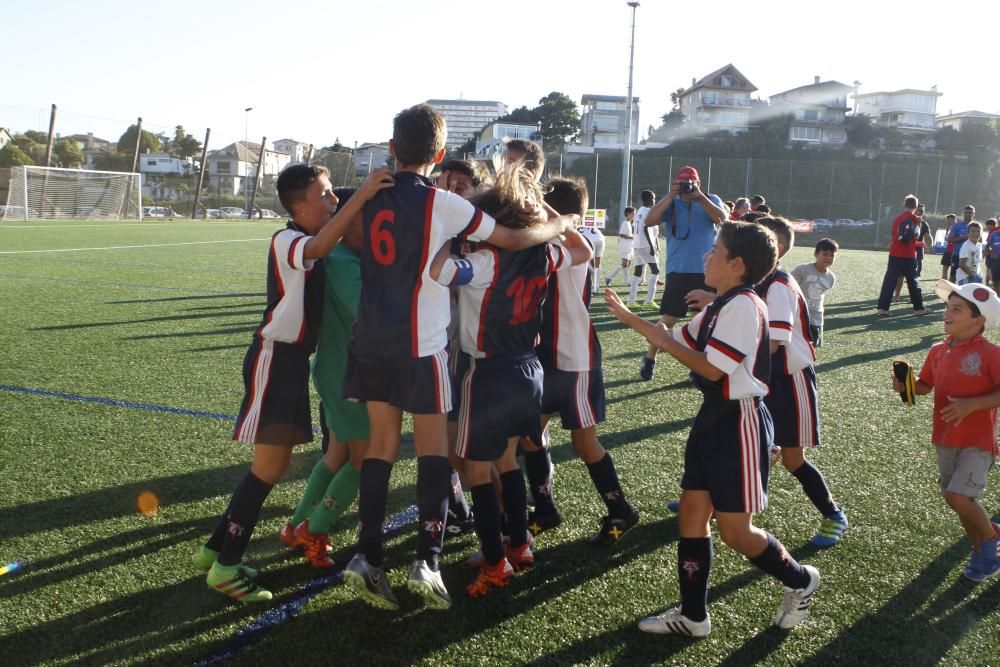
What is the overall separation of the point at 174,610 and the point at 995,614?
3285mm

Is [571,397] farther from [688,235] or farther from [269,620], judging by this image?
[688,235]

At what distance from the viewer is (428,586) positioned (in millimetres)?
2852

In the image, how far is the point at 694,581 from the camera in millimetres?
2887

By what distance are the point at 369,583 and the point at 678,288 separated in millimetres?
→ 5265

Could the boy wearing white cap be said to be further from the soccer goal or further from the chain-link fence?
the chain-link fence

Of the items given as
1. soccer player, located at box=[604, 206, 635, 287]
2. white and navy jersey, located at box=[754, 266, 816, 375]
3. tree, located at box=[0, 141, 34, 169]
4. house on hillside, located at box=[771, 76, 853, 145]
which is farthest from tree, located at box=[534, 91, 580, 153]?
white and navy jersey, located at box=[754, 266, 816, 375]

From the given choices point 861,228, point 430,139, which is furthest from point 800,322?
point 861,228

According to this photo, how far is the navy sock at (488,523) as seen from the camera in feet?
10.5

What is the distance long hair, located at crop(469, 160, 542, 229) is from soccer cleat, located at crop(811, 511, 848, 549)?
2134 millimetres

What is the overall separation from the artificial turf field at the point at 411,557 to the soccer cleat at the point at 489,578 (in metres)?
0.06

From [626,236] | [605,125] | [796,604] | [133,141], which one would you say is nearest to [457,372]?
[796,604]

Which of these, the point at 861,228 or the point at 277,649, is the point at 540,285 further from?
the point at 861,228

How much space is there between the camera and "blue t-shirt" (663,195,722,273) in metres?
7.33

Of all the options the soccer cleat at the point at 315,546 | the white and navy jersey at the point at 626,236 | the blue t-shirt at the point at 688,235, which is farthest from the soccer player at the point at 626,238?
the soccer cleat at the point at 315,546
